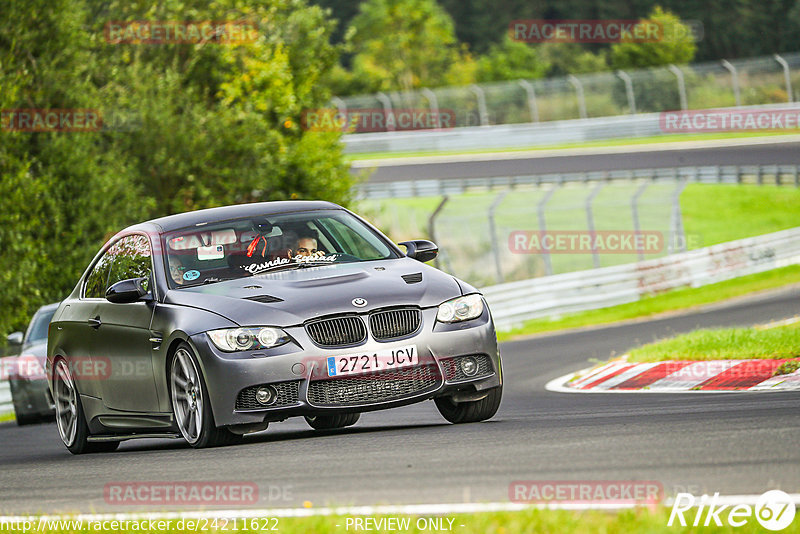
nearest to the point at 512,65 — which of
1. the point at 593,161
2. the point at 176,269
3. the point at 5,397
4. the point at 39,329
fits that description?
the point at 593,161

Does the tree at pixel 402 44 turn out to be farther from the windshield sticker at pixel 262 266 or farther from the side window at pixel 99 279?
the windshield sticker at pixel 262 266

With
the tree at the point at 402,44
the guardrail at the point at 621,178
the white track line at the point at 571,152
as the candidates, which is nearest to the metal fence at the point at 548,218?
the guardrail at the point at 621,178

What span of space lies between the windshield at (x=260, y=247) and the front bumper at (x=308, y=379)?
0.91 m

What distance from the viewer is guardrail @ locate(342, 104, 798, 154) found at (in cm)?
4756

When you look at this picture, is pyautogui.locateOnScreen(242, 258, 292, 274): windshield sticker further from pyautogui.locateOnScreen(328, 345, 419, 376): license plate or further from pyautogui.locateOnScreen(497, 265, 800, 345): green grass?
pyautogui.locateOnScreen(497, 265, 800, 345): green grass

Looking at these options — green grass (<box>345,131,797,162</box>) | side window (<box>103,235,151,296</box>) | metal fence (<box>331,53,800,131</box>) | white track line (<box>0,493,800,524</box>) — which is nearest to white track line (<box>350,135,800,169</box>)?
green grass (<box>345,131,797,162</box>)

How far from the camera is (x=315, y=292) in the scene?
26.4 feet

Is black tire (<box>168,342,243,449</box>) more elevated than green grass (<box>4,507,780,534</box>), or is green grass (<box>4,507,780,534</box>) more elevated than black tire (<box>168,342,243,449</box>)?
green grass (<box>4,507,780,534</box>)

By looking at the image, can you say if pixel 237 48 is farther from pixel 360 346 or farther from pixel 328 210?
pixel 360 346

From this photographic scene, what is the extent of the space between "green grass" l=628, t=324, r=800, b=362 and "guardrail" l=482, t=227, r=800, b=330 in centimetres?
972

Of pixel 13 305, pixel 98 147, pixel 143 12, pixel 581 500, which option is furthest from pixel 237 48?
pixel 581 500

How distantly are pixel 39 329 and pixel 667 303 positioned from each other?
12577 millimetres

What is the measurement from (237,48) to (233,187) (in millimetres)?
3700

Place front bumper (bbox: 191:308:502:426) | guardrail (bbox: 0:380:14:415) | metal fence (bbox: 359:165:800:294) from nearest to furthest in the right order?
front bumper (bbox: 191:308:502:426) < guardrail (bbox: 0:380:14:415) < metal fence (bbox: 359:165:800:294)
